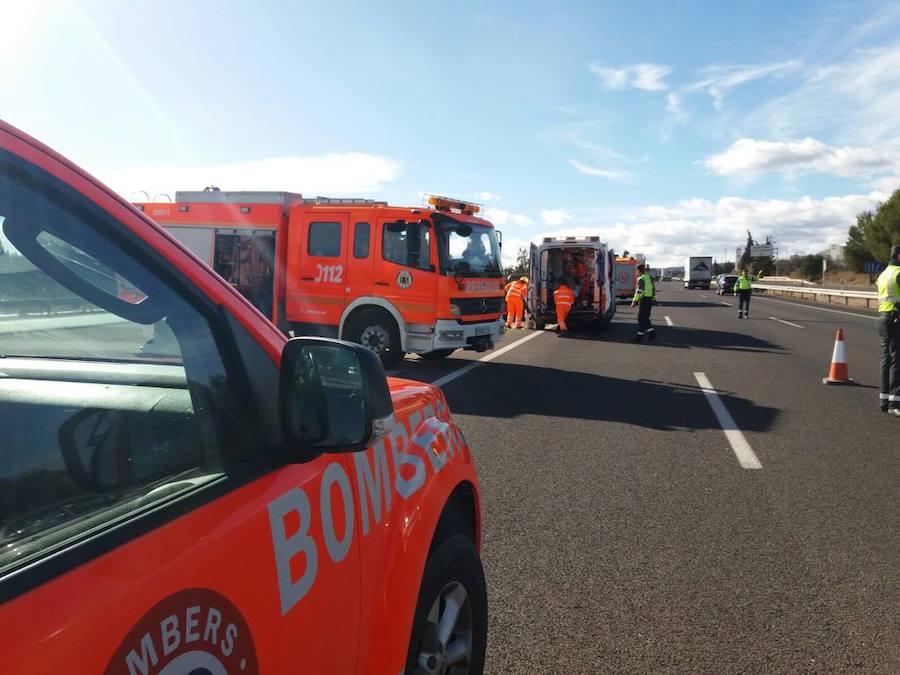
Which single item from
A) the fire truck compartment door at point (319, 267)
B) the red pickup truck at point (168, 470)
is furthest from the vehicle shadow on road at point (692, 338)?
the red pickup truck at point (168, 470)

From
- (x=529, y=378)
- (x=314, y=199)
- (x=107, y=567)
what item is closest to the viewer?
(x=107, y=567)

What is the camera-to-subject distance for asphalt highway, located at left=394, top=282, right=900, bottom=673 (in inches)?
125

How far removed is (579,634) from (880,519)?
2.69 meters

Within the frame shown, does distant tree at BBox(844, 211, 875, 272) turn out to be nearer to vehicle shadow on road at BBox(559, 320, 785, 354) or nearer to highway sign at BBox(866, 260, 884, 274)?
highway sign at BBox(866, 260, 884, 274)

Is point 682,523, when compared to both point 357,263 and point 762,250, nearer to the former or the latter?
point 357,263

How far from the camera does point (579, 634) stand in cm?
327

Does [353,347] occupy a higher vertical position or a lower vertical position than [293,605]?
higher

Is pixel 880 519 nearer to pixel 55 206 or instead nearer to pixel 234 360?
pixel 234 360

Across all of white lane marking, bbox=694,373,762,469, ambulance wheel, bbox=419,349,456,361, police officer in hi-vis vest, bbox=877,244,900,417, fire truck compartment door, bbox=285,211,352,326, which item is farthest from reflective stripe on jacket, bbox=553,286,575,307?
police officer in hi-vis vest, bbox=877,244,900,417

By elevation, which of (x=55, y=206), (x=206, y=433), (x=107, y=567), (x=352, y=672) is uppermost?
(x=55, y=206)

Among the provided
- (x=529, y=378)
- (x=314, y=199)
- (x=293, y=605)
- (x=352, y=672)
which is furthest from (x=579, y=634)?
(x=314, y=199)

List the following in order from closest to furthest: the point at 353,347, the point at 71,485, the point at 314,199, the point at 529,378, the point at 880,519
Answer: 1. the point at 71,485
2. the point at 353,347
3. the point at 880,519
4. the point at 529,378
5. the point at 314,199

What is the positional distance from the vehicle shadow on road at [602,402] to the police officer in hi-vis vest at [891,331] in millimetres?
1250

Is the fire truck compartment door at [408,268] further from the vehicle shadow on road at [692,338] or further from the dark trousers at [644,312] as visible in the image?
the dark trousers at [644,312]
